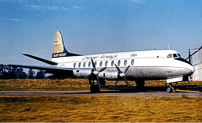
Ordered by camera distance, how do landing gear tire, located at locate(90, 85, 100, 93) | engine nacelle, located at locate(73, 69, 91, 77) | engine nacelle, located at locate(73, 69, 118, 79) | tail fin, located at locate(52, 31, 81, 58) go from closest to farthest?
engine nacelle, located at locate(73, 69, 118, 79) < engine nacelle, located at locate(73, 69, 91, 77) < landing gear tire, located at locate(90, 85, 100, 93) < tail fin, located at locate(52, 31, 81, 58)

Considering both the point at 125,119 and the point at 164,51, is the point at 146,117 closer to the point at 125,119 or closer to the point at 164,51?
the point at 125,119

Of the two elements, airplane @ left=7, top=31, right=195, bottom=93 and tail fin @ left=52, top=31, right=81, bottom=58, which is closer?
airplane @ left=7, top=31, right=195, bottom=93

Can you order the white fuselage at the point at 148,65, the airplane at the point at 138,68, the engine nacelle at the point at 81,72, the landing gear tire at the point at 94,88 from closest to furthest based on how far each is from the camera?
the white fuselage at the point at 148,65, the airplane at the point at 138,68, the engine nacelle at the point at 81,72, the landing gear tire at the point at 94,88

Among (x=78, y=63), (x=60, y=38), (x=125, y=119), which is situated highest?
(x=60, y=38)

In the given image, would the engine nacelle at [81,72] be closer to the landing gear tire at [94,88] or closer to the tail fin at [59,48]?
the landing gear tire at [94,88]

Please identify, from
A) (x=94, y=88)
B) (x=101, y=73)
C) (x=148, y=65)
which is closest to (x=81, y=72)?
(x=101, y=73)

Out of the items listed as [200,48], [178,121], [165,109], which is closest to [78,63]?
[165,109]

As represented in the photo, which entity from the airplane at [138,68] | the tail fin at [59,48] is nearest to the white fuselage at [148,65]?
the airplane at [138,68]

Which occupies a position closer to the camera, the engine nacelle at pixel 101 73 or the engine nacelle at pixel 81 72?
the engine nacelle at pixel 101 73

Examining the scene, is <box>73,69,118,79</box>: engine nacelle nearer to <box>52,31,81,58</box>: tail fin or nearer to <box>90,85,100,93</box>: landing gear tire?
<box>90,85,100,93</box>: landing gear tire

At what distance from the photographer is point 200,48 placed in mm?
64312

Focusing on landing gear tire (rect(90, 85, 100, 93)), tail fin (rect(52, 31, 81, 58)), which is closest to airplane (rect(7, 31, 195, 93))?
landing gear tire (rect(90, 85, 100, 93))

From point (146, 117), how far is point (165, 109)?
7.96 ft

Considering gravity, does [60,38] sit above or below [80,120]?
above
